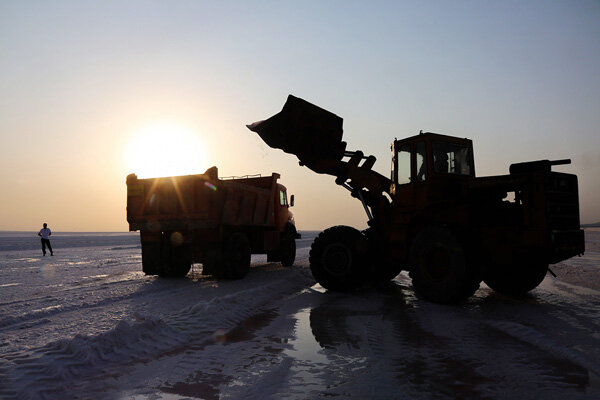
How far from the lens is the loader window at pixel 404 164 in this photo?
8328mm

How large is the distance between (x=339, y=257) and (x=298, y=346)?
4201mm

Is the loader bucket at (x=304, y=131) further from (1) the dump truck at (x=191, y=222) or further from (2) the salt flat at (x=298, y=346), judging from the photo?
(2) the salt flat at (x=298, y=346)

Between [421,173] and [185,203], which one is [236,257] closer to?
[185,203]

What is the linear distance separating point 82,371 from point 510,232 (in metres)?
6.42

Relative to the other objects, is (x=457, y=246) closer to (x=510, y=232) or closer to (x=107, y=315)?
(x=510, y=232)

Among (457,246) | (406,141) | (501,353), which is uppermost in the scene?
(406,141)

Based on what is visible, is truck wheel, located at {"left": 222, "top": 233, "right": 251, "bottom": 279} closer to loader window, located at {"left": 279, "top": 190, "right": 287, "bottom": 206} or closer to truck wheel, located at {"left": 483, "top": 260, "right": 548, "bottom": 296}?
loader window, located at {"left": 279, "top": 190, "right": 287, "bottom": 206}

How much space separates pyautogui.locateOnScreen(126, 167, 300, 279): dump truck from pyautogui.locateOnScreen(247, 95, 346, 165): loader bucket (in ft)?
7.64

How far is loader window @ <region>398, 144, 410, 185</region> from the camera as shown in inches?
328

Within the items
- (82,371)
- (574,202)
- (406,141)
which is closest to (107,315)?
(82,371)

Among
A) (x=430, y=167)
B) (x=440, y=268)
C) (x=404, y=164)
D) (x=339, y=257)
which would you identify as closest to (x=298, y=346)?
(x=440, y=268)

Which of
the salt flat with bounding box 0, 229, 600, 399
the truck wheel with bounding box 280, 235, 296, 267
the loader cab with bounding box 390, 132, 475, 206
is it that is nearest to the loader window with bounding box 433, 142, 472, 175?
the loader cab with bounding box 390, 132, 475, 206

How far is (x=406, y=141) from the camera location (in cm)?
834

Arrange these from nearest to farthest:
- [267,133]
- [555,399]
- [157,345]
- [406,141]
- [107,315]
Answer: [555,399] < [157,345] < [107,315] < [406,141] < [267,133]
